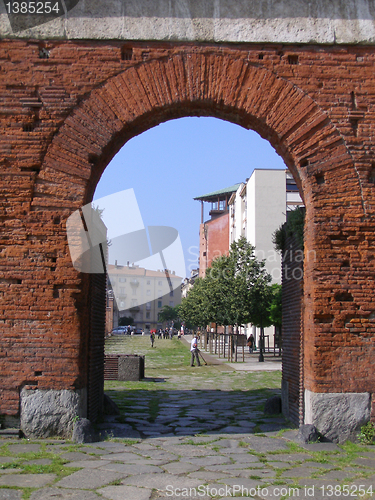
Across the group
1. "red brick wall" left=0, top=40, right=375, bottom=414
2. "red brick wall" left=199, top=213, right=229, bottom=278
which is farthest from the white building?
"red brick wall" left=0, top=40, right=375, bottom=414

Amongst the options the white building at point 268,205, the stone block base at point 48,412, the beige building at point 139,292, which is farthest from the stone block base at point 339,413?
the beige building at point 139,292

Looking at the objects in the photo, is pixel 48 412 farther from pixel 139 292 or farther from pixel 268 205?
pixel 139 292

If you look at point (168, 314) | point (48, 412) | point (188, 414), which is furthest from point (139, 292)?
point (48, 412)

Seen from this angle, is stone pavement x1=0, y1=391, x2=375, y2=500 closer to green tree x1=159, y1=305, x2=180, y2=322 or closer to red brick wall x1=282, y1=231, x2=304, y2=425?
red brick wall x1=282, y1=231, x2=304, y2=425

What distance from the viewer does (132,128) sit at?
7332mm

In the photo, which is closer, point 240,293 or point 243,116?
point 243,116

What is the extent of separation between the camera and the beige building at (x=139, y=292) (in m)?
99.2

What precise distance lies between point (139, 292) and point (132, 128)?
95.2 m

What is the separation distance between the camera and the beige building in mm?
99250

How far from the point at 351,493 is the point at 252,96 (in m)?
4.90

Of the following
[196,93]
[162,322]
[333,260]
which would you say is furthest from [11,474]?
[162,322]

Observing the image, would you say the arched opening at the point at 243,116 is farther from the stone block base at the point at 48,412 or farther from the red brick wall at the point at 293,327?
the red brick wall at the point at 293,327

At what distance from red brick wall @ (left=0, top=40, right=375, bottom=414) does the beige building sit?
89.3m

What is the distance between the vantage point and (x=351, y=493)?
4.59 metres
